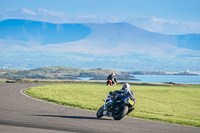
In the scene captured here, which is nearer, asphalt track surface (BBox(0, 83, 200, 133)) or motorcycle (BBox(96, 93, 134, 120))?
asphalt track surface (BBox(0, 83, 200, 133))

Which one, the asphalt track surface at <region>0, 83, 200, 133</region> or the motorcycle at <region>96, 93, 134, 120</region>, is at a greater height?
the motorcycle at <region>96, 93, 134, 120</region>

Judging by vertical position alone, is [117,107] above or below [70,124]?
above

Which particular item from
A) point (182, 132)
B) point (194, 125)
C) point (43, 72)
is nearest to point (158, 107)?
point (194, 125)

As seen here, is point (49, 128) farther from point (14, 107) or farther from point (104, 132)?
point (14, 107)

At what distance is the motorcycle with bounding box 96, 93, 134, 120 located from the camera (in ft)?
56.3

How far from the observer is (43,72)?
19938cm

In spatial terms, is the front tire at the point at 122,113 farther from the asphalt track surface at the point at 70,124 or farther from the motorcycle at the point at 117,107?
Answer: the asphalt track surface at the point at 70,124

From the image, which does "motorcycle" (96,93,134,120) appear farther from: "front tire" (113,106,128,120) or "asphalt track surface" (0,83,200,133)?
"asphalt track surface" (0,83,200,133)

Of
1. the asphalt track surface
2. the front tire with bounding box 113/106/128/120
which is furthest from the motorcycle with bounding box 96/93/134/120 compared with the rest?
the asphalt track surface

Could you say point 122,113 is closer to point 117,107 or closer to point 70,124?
point 117,107

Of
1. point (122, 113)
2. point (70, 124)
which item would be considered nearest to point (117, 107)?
point (122, 113)

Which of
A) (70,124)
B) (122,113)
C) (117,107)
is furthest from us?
(117,107)

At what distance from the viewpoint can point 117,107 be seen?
57.9 feet

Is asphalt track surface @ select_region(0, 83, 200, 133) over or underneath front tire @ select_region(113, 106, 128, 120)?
underneath
